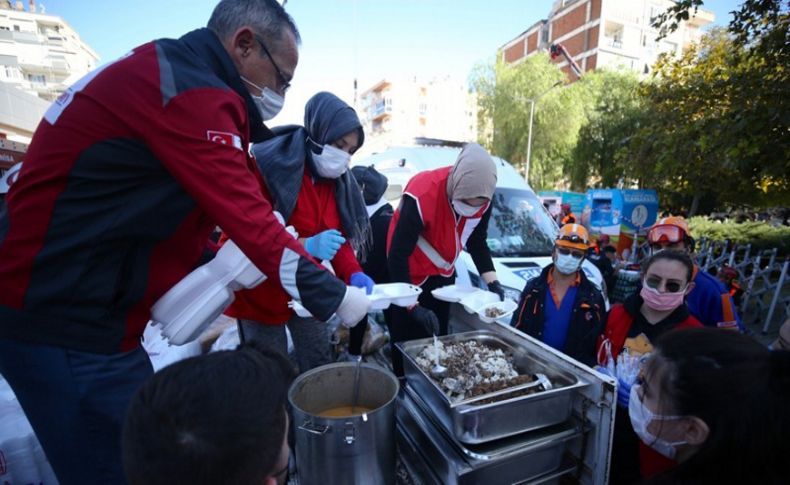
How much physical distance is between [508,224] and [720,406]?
376 centimetres

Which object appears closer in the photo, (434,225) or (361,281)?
(361,281)

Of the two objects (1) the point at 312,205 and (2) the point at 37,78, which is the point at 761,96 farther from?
(2) the point at 37,78

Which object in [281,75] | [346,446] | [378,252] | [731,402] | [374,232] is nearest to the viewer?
[731,402]

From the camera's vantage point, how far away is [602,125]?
1872 centimetres

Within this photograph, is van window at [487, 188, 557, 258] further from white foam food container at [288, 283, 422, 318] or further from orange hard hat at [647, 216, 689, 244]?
white foam food container at [288, 283, 422, 318]

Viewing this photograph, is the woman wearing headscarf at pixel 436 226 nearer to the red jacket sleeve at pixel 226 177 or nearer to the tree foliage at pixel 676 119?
the red jacket sleeve at pixel 226 177

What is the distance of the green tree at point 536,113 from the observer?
20.7 metres

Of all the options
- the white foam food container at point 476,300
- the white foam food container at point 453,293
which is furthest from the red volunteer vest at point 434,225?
the white foam food container at point 476,300

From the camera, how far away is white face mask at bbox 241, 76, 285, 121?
4.89 feet

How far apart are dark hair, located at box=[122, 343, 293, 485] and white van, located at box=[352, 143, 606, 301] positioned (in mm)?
2892

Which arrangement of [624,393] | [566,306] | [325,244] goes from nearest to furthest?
[624,393] → [325,244] → [566,306]

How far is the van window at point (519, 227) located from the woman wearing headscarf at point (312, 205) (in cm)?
241

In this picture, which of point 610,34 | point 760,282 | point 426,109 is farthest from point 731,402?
point 426,109

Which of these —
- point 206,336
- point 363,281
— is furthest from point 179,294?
point 206,336
